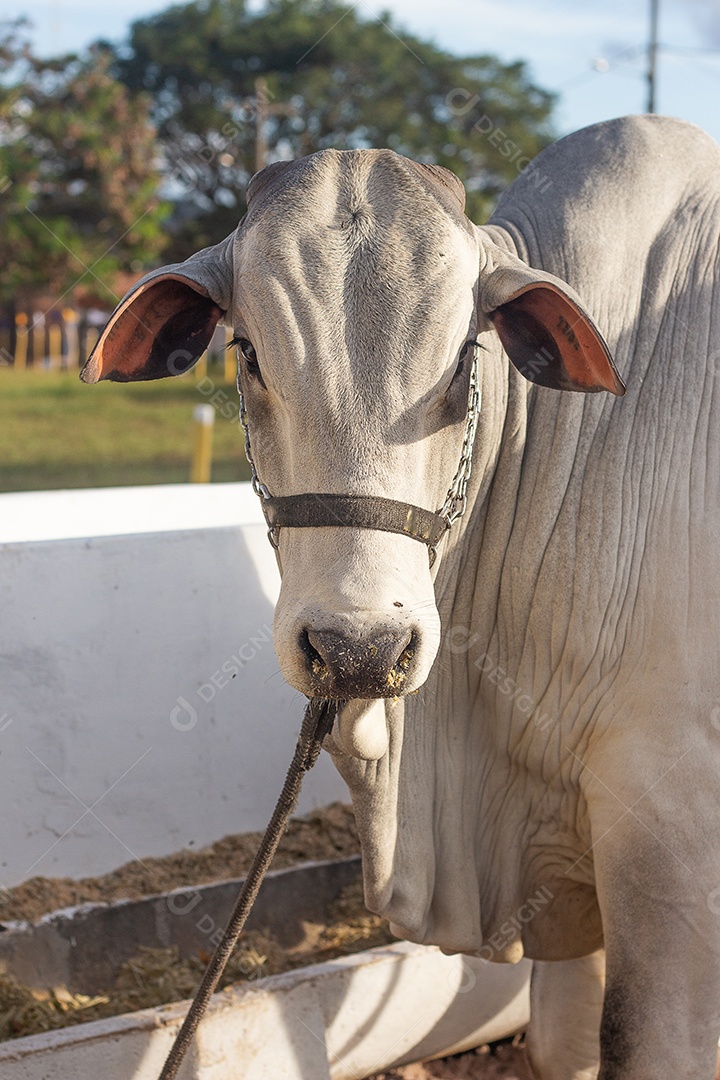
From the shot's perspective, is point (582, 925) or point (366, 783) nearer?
point (366, 783)

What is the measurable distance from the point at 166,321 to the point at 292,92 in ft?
110

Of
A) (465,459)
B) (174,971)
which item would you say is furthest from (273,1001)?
(465,459)

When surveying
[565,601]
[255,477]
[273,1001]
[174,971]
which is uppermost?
[255,477]

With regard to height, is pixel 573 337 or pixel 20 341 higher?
pixel 573 337

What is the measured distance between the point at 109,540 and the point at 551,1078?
2.21 metres

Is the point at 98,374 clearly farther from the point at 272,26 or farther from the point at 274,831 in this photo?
the point at 272,26

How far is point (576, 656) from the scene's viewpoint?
2.83 meters

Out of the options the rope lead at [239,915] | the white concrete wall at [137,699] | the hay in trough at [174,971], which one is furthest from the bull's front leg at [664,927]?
the white concrete wall at [137,699]

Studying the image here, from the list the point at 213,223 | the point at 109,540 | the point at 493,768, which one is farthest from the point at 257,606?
the point at 213,223

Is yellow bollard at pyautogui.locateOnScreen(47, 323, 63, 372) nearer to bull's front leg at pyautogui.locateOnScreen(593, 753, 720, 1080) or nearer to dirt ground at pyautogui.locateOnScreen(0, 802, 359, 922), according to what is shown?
dirt ground at pyautogui.locateOnScreen(0, 802, 359, 922)

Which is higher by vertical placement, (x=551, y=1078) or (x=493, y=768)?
(x=493, y=768)

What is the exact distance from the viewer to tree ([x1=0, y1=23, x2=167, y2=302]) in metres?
26.3

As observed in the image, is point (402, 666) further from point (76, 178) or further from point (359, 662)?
point (76, 178)

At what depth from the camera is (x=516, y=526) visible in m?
2.96
